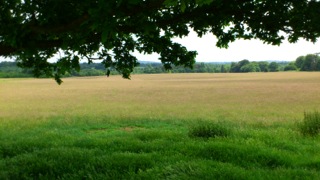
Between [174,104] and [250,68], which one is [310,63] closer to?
[250,68]

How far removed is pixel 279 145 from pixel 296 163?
288 cm

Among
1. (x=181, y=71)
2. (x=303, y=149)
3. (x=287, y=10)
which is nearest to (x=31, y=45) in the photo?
(x=287, y=10)

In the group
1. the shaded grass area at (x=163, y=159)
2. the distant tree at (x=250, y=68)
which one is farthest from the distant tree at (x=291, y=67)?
the shaded grass area at (x=163, y=159)

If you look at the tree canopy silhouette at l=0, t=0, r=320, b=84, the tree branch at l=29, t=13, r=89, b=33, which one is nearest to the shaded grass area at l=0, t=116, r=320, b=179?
the tree canopy silhouette at l=0, t=0, r=320, b=84

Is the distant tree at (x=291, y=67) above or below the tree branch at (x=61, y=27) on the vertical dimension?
below

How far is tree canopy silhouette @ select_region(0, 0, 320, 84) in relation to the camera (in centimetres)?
567

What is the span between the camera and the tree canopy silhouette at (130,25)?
18.6ft

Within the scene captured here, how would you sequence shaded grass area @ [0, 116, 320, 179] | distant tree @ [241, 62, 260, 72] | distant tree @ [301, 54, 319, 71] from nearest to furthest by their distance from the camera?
shaded grass area @ [0, 116, 320, 179], distant tree @ [301, 54, 319, 71], distant tree @ [241, 62, 260, 72]

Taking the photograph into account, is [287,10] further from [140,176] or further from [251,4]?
[140,176]

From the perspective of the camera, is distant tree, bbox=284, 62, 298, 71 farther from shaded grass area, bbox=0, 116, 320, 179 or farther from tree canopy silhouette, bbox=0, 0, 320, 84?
tree canopy silhouette, bbox=0, 0, 320, 84

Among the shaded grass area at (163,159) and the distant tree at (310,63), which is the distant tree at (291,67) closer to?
the distant tree at (310,63)

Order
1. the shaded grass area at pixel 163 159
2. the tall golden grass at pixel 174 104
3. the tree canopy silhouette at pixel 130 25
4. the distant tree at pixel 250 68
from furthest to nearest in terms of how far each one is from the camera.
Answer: the distant tree at pixel 250 68 → the tall golden grass at pixel 174 104 → the shaded grass area at pixel 163 159 → the tree canopy silhouette at pixel 130 25

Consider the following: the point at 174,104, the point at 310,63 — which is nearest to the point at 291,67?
the point at 310,63

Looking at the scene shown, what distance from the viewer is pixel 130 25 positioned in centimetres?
748
